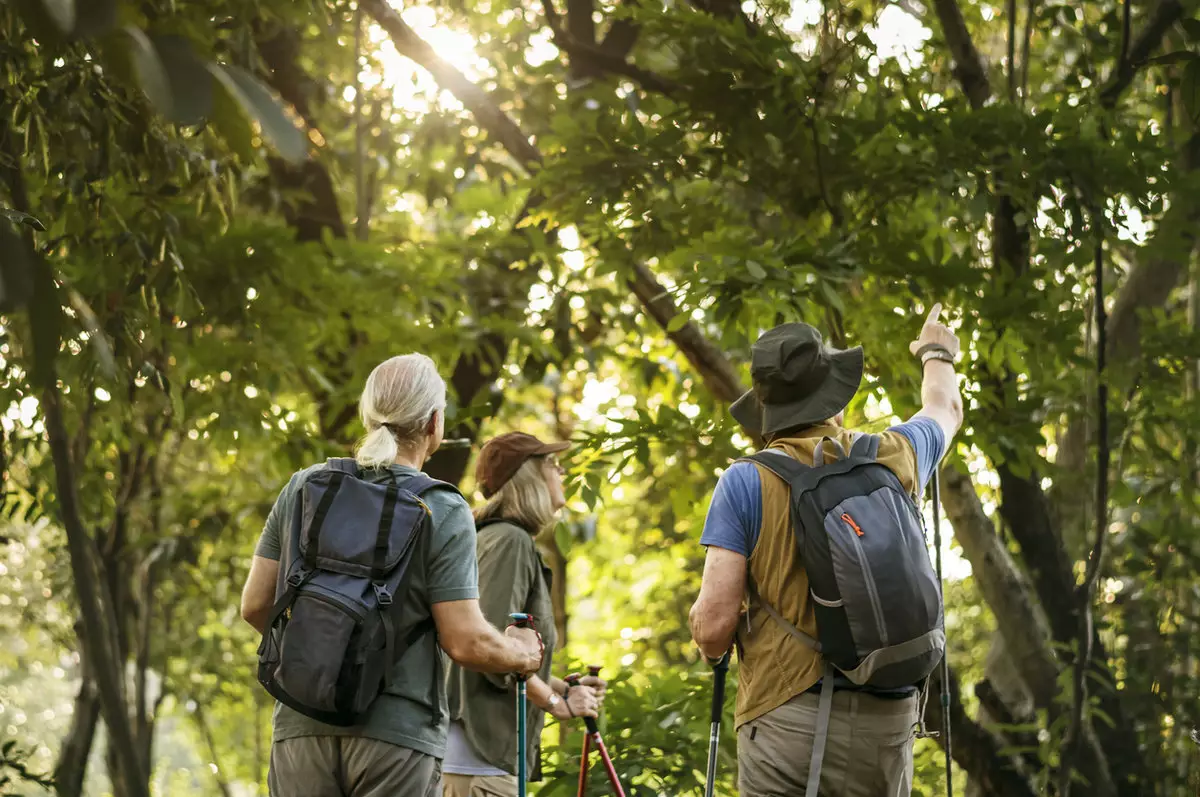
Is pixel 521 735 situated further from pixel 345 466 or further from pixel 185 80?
pixel 185 80

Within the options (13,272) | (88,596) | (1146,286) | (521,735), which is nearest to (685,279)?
(521,735)

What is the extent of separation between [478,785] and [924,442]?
1717 mm

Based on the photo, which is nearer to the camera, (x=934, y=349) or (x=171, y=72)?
(x=171, y=72)

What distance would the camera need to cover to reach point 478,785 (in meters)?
3.76

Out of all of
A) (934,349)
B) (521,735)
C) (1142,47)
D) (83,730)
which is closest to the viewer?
(934,349)

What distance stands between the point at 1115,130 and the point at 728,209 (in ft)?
6.03

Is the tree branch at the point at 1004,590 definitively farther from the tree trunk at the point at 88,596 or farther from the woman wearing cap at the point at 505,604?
the tree trunk at the point at 88,596

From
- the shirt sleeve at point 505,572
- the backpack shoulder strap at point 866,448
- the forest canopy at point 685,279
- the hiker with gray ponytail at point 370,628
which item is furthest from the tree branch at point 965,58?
the hiker with gray ponytail at point 370,628

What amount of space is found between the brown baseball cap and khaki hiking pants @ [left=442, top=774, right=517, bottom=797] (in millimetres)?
860

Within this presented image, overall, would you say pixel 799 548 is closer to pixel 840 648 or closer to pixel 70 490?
pixel 840 648

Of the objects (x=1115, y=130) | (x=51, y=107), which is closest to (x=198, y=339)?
Result: (x=51, y=107)

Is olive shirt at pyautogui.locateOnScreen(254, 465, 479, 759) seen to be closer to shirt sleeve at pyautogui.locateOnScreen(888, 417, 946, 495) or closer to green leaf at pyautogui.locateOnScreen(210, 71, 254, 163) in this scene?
shirt sleeve at pyautogui.locateOnScreen(888, 417, 946, 495)

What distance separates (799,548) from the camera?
2740 mm

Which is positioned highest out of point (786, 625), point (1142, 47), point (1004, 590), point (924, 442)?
point (1142, 47)
